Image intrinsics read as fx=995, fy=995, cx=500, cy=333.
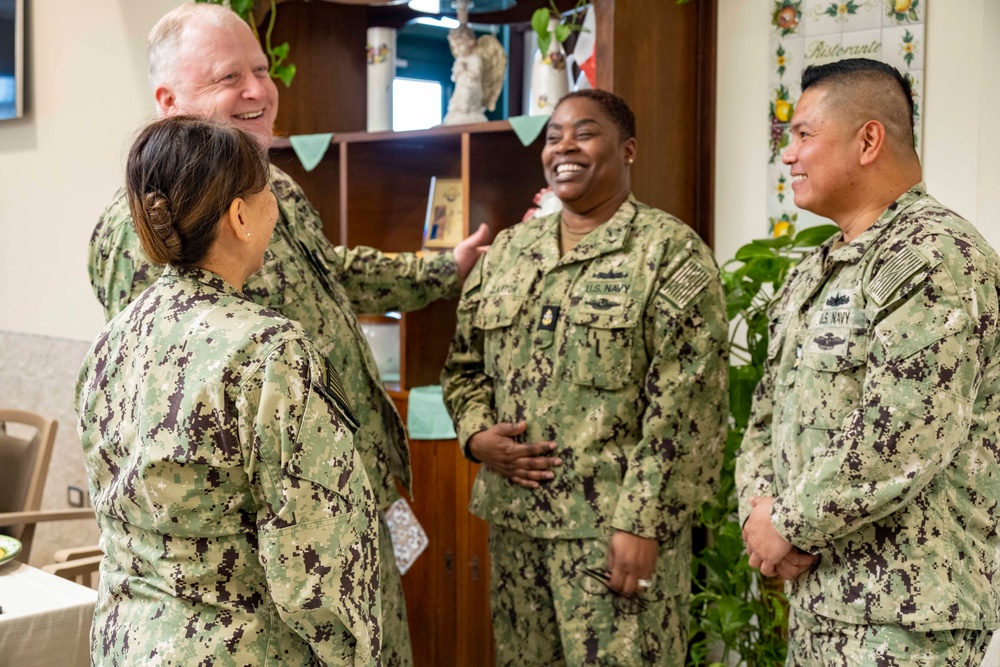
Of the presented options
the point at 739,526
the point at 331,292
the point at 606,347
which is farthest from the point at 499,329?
the point at 739,526

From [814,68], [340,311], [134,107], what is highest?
[134,107]

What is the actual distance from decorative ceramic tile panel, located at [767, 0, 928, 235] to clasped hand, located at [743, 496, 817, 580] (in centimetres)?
122

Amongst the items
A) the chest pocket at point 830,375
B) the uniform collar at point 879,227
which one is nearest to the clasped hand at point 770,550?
the chest pocket at point 830,375

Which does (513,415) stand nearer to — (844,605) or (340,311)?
(340,311)

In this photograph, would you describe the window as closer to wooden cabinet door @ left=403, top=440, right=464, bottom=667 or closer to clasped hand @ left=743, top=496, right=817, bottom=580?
wooden cabinet door @ left=403, top=440, right=464, bottom=667

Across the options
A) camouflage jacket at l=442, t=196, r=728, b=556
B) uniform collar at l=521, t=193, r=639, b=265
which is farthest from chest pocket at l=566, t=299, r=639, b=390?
uniform collar at l=521, t=193, r=639, b=265

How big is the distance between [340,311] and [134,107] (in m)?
2.38

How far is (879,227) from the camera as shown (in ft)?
5.20

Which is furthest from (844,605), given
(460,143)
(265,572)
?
(460,143)

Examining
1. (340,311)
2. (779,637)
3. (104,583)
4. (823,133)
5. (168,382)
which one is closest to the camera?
(168,382)

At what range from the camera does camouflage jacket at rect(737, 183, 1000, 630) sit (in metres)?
1.43

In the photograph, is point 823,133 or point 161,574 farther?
point 823,133

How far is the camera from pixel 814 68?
1.72 m

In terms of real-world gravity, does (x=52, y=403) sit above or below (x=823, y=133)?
below
